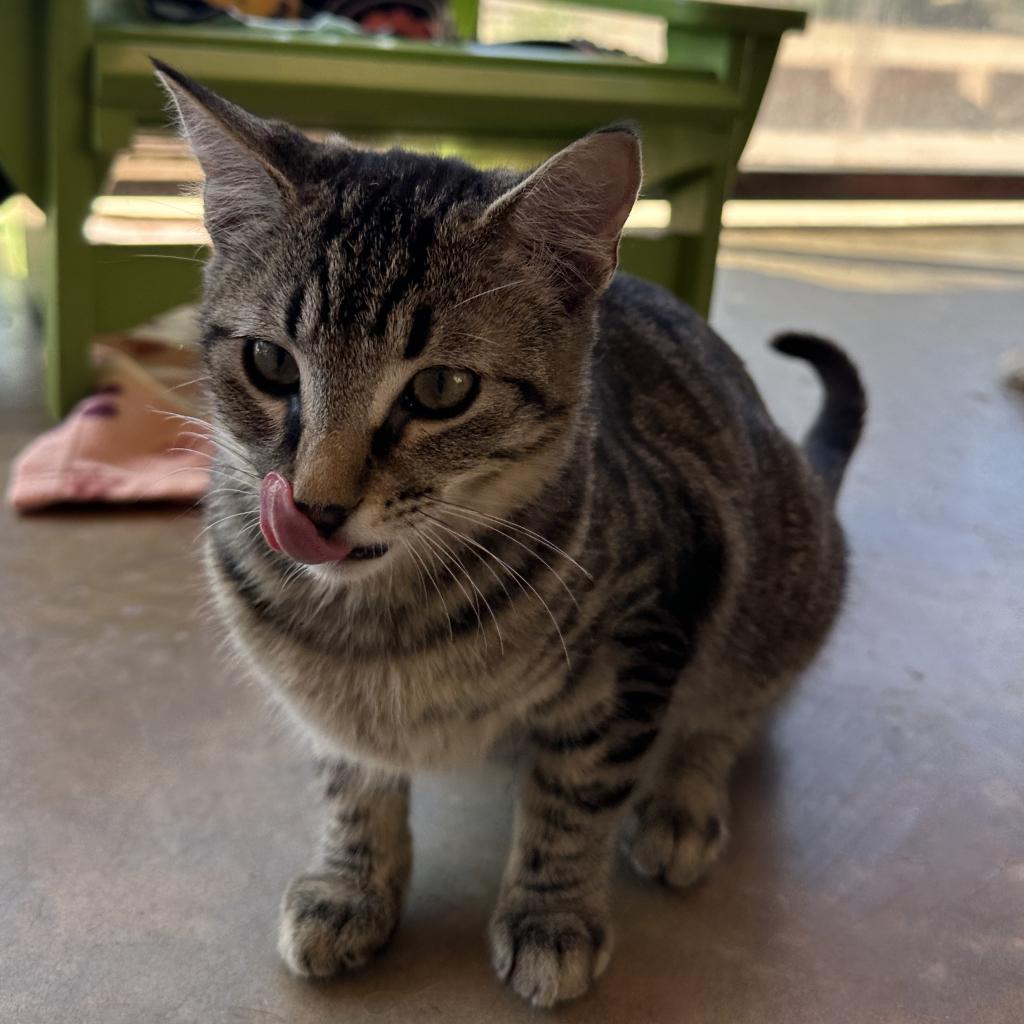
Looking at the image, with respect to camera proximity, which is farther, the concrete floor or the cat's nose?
the concrete floor

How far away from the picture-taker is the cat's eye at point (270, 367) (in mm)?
886

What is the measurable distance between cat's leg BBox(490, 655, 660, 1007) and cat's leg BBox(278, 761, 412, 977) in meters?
0.11

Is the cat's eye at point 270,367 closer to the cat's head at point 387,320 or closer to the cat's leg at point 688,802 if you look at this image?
the cat's head at point 387,320

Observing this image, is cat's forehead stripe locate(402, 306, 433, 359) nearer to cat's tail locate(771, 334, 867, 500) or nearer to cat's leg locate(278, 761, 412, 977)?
cat's leg locate(278, 761, 412, 977)

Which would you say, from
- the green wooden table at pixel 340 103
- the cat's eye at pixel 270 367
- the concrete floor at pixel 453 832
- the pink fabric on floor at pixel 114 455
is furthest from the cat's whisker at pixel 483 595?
the green wooden table at pixel 340 103

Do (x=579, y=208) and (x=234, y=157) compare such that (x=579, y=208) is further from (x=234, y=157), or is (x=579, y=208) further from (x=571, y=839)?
(x=571, y=839)

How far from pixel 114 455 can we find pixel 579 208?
4.22ft


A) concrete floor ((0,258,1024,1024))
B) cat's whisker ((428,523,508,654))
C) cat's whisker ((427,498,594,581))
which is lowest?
concrete floor ((0,258,1024,1024))

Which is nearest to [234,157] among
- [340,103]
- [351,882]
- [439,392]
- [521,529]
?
[439,392]

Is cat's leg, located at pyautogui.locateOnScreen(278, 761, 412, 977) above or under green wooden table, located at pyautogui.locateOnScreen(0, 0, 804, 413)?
under

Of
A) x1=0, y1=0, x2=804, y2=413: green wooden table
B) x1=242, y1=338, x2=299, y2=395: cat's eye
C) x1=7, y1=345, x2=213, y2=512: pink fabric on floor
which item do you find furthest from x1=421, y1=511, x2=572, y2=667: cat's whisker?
x1=0, y1=0, x2=804, y2=413: green wooden table

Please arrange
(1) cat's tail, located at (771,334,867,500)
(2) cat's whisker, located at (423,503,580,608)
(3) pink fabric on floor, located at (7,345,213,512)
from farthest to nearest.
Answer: (3) pink fabric on floor, located at (7,345,213,512) → (1) cat's tail, located at (771,334,867,500) → (2) cat's whisker, located at (423,503,580,608)

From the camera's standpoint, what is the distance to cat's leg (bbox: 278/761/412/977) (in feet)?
3.37

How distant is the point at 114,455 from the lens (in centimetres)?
194
